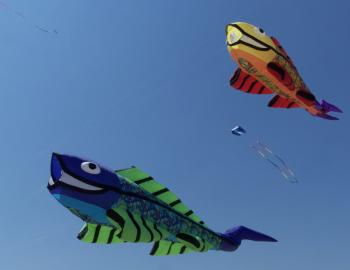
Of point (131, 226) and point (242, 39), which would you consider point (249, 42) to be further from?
point (131, 226)

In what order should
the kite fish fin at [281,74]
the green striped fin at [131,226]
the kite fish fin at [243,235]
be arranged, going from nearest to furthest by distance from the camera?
the green striped fin at [131,226]
the kite fish fin at [243,235]
the kite fish fin at [281,74]

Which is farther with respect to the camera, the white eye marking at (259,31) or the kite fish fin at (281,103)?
the kite fish fin at (281,103)

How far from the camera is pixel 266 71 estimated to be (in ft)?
76.0

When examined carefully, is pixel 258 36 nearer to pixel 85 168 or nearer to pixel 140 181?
pixel 140 181

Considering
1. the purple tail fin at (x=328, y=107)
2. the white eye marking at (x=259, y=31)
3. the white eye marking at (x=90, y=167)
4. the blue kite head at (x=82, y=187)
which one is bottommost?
the blue kite head at (x=82, y=187)

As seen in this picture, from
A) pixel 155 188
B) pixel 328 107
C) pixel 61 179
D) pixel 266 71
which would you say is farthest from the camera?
pixel 328 107

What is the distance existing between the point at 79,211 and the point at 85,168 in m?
1.56

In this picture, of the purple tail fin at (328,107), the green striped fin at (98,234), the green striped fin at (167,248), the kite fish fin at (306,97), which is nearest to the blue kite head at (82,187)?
the green striped fin at (98,234)

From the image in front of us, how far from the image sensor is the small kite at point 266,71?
22.9 m

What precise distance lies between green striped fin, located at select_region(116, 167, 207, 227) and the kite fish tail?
2.18m

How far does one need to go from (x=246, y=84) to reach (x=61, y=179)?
12.4 metres

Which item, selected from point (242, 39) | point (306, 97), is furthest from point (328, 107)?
point (242, 39)

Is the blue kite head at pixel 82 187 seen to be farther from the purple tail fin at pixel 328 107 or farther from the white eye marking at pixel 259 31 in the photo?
the purple tail fin at pixel 328 107

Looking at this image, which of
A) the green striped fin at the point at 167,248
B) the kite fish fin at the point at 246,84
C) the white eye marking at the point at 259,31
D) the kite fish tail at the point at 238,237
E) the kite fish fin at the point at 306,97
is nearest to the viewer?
the green striped fin at the point at 167,248
